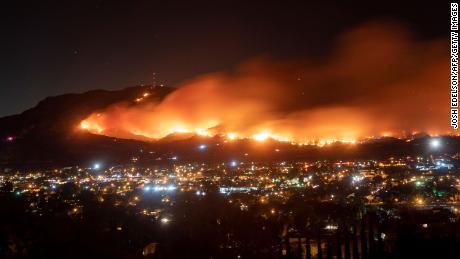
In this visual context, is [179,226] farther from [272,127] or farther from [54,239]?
[272,127]

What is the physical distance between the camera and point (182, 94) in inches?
1802

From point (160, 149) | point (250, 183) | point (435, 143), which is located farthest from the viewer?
point (160, 149)

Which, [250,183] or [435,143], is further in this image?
[435,143]

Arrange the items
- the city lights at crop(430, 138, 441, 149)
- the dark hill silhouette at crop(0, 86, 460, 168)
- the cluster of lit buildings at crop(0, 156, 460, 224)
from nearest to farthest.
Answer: the cluster of lit buildings at crop(0, 156, 460, 224) → the city lights at crop(430, 138, 441, 149) → the dark hill silhouette at crop(0, 86, 460, 168)

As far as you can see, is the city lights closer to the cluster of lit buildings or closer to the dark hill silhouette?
the dark hill silhouette

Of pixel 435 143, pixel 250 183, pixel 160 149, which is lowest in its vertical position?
pixel 250 183

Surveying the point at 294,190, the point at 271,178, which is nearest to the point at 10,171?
the point at 271,178

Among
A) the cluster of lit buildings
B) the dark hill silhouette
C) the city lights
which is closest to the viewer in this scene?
the cluster of lit buildings

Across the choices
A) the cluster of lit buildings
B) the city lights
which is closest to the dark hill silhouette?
the city lights

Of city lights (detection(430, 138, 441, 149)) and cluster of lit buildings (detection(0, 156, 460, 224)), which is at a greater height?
city lights (detection(430, 138, 441, 149))

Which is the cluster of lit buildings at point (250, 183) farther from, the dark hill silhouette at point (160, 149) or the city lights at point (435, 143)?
the city lights at point (435, 143)

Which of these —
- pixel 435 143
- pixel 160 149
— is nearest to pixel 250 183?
pixel 160 149

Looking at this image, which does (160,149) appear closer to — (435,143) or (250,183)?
(250,183)

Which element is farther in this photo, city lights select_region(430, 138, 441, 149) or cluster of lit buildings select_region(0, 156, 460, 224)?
city lights select_region(430, 138, 441, 149)
